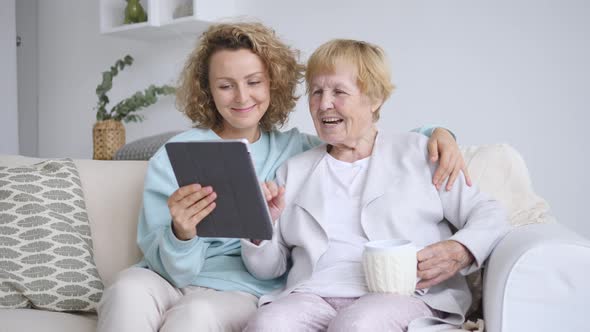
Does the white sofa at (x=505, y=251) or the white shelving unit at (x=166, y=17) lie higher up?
the white shelving unit at (x=166, y=17)

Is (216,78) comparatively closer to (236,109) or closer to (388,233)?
(236,109)

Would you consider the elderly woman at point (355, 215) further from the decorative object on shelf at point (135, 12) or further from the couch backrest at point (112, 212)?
the decorative object on shelf at point (135, 12)

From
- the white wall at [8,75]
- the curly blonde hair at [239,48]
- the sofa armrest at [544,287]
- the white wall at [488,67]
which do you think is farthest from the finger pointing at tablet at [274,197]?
Result: the white wall at [8,75]

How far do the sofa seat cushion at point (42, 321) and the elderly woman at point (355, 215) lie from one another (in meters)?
0.43

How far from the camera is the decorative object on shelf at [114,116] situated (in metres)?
3.10

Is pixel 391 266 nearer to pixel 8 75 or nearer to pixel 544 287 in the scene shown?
pixel 544 287

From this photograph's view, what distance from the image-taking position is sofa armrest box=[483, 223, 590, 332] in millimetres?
1173

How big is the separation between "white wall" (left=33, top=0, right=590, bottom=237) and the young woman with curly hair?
79 cm

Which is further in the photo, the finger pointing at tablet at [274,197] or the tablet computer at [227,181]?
the finger pointing at tablet at [274,197]

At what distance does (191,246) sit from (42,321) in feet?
1.34

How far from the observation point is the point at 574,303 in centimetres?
117

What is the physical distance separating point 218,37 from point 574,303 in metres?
1.05

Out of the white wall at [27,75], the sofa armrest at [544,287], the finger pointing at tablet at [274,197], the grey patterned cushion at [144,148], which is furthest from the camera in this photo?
the white wall at [27,75]

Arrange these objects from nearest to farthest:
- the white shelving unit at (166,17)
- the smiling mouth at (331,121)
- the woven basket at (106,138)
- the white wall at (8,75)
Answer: the smiling mouth at (331,121)
the white shelving unit at (166,17)
the woven basket at (106,138)
the white wall at (8,75)
